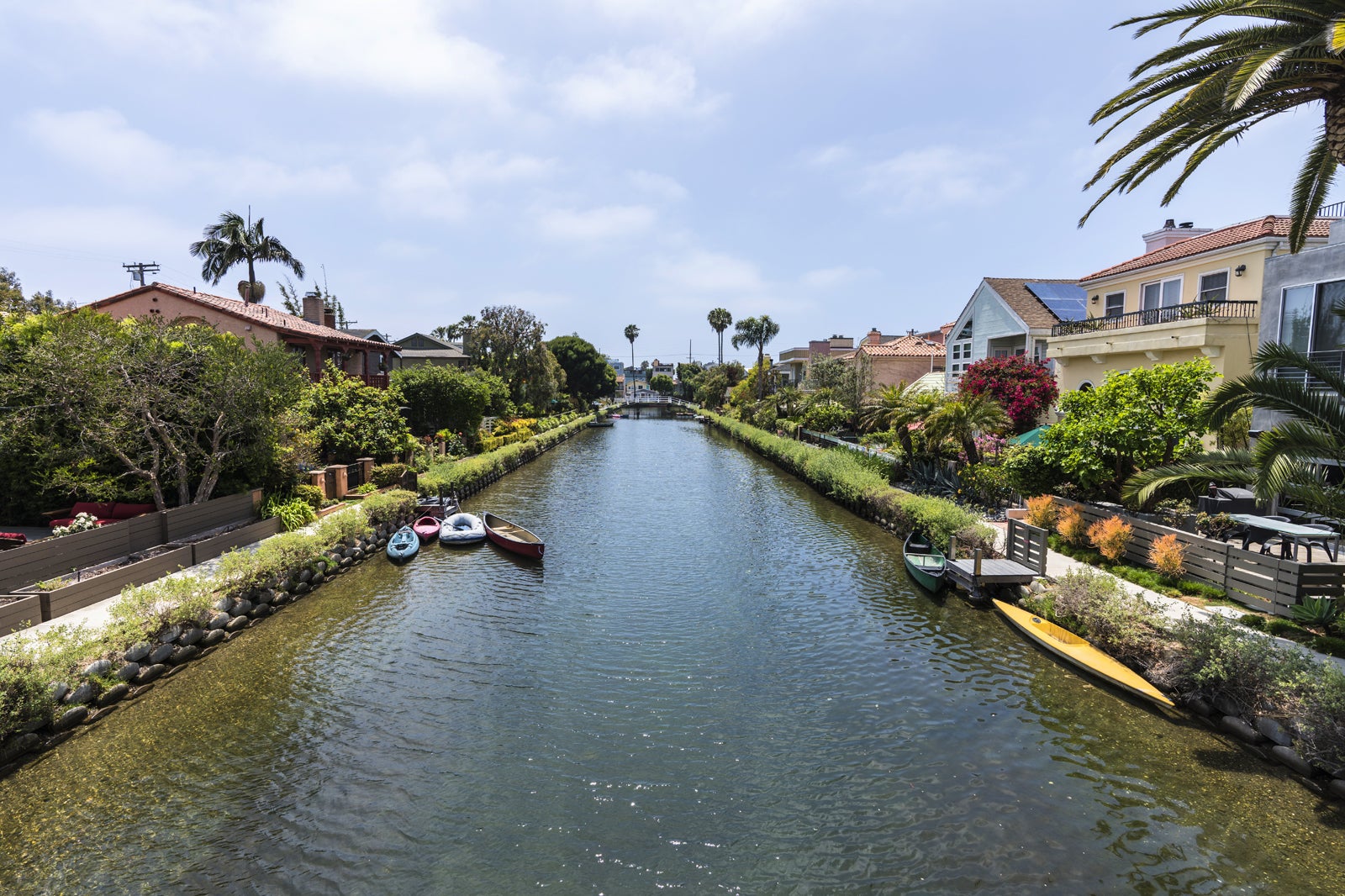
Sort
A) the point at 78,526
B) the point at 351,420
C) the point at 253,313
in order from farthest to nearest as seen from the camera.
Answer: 1. the point at 253,313
2. the point at 351,420
3. the point at 78,526

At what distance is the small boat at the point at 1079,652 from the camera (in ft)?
41.6

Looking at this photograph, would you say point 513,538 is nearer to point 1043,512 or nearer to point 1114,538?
point 1043,512

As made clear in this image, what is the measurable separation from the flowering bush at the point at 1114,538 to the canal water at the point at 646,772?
4152mm

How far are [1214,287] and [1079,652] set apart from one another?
2019 centimetres

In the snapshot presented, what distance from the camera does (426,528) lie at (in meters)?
25.8

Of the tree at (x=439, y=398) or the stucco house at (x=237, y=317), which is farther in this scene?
the tree at (x=439, y=398)

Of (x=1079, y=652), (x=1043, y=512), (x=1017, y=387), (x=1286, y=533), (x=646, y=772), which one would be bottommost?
(x=646, y=772)

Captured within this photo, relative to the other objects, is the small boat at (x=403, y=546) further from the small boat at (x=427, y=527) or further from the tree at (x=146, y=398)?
the tree at (x=146, y=398)

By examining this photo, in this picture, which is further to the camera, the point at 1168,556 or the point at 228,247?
the point at 228,247

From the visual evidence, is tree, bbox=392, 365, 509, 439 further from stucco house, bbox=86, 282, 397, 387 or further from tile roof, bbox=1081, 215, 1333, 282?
tile roof, bbox=1081, 215, 1333, 282

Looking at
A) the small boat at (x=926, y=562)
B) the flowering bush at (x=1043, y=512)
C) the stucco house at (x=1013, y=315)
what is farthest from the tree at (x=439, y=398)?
the flowering bush at (x=1043, y=512)

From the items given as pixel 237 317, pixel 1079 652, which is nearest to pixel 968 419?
pixel 1079 652

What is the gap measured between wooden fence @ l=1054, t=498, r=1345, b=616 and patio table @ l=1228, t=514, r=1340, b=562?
620 millimetres

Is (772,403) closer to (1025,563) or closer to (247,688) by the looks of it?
(1025,563)
